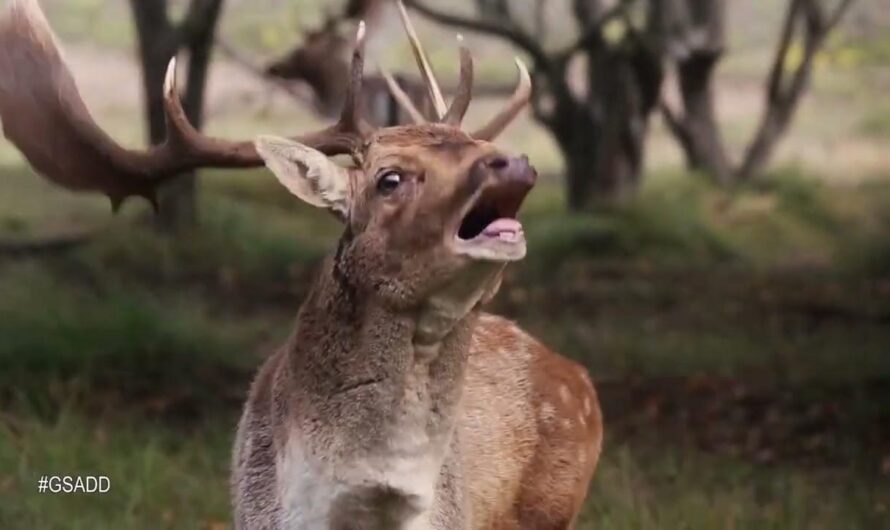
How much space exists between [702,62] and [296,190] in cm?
1100

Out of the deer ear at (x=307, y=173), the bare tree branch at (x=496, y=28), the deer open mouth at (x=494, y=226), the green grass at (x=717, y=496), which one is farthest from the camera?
the bare tree branch at (x=496, y=28)

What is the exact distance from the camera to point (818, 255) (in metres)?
14.1

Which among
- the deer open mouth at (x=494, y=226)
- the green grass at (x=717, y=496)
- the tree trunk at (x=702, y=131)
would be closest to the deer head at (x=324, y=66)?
the green grass at (x=717, y=496)

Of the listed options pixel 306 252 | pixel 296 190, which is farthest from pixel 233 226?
pixel 296 190

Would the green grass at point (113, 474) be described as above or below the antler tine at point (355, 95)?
below

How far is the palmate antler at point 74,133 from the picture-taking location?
175 inches

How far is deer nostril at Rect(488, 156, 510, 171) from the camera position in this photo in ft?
11.7

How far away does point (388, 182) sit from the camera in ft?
12.3

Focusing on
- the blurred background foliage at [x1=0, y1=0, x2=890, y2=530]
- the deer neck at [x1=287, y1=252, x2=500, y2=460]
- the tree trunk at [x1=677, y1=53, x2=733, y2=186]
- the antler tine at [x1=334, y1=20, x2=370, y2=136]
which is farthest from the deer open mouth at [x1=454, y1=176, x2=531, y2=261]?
the tree trunk at [x1=677, y1=53, x2=733, y2=186]

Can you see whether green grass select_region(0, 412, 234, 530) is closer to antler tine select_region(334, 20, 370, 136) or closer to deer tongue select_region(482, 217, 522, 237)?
antler tine select_region(334, 20, 370, 136)

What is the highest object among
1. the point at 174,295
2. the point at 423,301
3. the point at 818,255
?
→ the point at 423,301

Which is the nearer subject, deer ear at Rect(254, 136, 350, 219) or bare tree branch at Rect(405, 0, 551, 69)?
deer ear at Rect(254, 136, 350, 219)

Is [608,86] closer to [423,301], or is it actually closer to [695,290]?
[695,290]

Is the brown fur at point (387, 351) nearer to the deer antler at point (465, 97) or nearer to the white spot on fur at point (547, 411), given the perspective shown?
the deer antler at point (465, 97)
